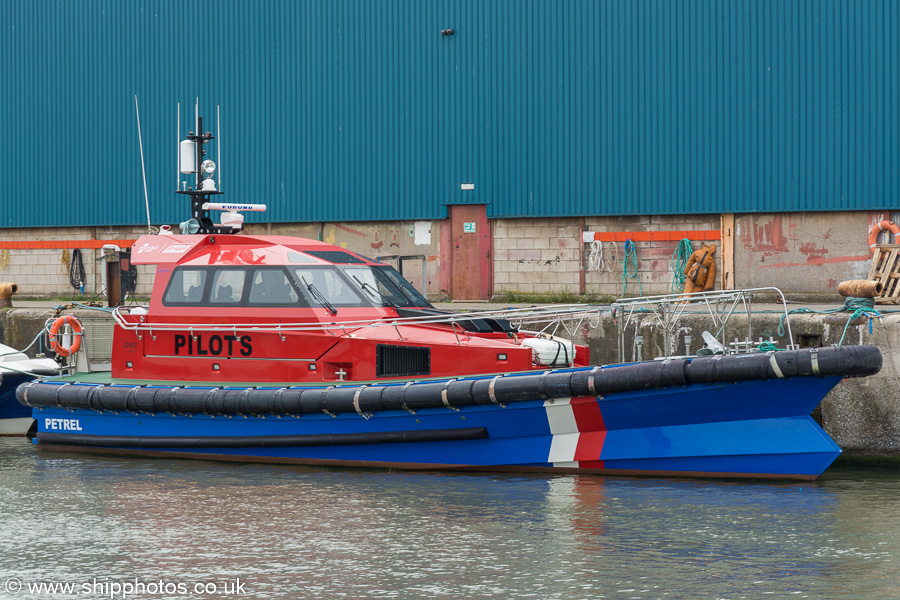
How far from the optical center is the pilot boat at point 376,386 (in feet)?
25.9

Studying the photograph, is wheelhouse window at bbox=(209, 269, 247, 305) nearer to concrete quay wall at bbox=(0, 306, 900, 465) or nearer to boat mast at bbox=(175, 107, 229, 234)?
boat mast at bbox=(175, 107, 229, 234)

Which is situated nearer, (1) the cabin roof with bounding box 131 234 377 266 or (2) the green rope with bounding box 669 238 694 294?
(1) the cabin roof with bounding box 131 234 377 266

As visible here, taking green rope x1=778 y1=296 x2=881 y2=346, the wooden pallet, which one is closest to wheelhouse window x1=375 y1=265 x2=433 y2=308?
green rope x1=778 y1=296 x2=881 y2=346

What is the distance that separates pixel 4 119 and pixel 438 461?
1676 centimetres

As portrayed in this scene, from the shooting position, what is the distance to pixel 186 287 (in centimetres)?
977

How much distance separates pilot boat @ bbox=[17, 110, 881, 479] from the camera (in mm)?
7883

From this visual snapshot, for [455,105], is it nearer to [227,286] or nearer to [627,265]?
[627,265]

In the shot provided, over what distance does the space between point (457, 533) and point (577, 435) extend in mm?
1967

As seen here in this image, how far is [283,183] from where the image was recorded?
1905 cm

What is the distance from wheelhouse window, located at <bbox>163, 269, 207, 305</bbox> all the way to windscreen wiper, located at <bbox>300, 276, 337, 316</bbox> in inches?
44.6

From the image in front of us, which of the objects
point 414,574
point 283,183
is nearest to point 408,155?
point 283,183

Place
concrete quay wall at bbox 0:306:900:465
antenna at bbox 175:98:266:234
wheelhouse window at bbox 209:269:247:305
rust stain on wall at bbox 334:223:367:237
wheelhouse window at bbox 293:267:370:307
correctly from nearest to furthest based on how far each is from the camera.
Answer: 1. concrete quay wall at bbox 0:306:900:465
2. wheelhouse window at bbox 293:267:370:307
3. wheelhouse window at bbox 209:269:247:305
4. antenna at bbox 175:98:266:234
5. rust stain on wall at bbox 334:223:367:237

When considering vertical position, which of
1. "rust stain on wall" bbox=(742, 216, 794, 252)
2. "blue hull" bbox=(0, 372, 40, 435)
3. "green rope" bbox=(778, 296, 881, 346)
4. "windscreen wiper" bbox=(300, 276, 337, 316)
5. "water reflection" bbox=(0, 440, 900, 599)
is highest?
"rust stain on wall" bbox=(742, 216, 794, 252)

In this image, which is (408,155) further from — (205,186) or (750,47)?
(205,186)
